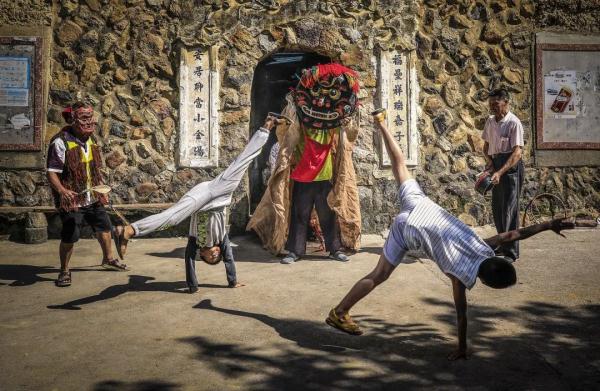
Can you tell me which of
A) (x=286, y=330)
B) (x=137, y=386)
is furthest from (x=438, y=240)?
(x=137, y=386)

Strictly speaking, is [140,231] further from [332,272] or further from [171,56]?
[171,56]

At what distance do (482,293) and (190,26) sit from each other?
5095 mm

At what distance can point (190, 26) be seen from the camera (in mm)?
7297

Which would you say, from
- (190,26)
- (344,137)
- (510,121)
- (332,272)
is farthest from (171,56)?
(510,121)

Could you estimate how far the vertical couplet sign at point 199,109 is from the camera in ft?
23.8

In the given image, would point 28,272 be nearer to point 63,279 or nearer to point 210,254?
point 63,279

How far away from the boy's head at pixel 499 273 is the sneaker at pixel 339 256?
3.13 meters

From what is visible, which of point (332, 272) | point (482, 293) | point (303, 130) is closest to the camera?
point (482, 293)

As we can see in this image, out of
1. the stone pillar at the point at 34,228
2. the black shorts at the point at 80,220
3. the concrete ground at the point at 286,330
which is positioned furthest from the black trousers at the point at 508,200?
the stone pillar at the point at 34,228

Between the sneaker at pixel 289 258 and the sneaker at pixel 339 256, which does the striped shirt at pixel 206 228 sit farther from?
the sneaker at pixel 339 256

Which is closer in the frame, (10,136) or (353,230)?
(353,230)

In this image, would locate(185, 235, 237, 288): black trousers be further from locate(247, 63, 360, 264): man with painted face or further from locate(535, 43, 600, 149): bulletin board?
locate(535, 43, 600, 149): bulletin board

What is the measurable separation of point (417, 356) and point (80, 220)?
142 inches

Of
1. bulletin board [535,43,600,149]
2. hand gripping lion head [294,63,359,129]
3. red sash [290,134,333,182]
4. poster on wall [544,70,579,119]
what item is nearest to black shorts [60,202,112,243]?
red sash [290,134,333,182]
